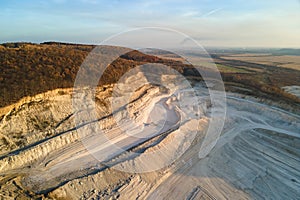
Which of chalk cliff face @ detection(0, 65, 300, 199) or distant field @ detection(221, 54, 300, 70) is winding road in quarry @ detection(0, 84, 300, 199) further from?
distant field @ detection(221, 54, 300, 70)

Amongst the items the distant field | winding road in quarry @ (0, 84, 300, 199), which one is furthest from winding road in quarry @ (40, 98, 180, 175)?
the distant field

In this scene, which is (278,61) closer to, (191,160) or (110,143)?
(191,160)

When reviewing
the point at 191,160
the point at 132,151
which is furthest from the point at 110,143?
the point at 191,160

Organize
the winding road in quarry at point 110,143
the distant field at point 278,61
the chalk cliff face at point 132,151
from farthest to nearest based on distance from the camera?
the distant field at point 278,61 < the winding road in quarry at point 110,143 < the chalk cliff face at point 132,151

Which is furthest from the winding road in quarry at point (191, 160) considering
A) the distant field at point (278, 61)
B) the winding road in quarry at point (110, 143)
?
the distant field at point (278, 61)

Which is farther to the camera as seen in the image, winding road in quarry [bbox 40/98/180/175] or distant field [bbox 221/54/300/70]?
distant field [bbox 221/54/300/70]

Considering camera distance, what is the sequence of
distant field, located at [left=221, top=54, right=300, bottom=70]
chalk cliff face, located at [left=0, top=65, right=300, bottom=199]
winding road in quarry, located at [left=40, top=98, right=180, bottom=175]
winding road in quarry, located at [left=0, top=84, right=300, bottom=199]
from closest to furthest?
chalk cliff face, located at [left=0, top=65, right=300, bottom=199] → winding road in quarry, located at [left=0, top=84, right=300, bottom=199] → winding road in quarry, located at [left=40, top=98, right=180, bottom=175] → distant field, located at [left=221, top=54, right=300, bottom=70]

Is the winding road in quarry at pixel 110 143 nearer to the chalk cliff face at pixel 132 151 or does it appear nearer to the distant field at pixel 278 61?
the chalk cliff face at pixel 132 151

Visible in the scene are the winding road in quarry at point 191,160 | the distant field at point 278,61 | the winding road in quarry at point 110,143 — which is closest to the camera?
the winding road in quarry at point 191,160
